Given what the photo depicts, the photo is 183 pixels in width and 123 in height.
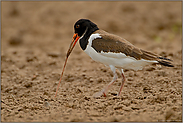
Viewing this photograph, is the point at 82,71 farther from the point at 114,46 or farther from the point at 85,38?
the point at 114,46

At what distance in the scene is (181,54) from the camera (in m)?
7.54

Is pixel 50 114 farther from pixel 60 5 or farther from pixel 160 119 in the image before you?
pixel 60 5

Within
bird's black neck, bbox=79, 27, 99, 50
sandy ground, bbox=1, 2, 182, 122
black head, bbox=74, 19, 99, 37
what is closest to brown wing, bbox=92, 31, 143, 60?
bird's black neck, bbox=79, 27, 99, 50

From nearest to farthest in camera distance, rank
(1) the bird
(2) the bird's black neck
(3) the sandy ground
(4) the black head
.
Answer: (3) the sandy ground
(1) the bird
(2) the bird's black neck
(4) the black head

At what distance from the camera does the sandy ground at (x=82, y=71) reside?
182 inches

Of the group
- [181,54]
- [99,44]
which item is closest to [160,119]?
[99,44]

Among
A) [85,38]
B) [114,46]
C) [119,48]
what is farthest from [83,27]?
[119,48]

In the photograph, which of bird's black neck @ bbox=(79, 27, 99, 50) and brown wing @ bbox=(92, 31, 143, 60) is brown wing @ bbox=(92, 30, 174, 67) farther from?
bird's black neck @ bbox=(79, 27, 99, 50)

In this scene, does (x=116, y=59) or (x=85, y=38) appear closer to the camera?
(x=116, y=59)

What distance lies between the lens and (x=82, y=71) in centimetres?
714

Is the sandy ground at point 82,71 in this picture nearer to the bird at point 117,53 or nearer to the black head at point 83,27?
the bird at point 117,53

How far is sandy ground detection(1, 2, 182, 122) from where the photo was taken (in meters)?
4.63

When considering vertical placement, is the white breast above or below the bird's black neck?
below

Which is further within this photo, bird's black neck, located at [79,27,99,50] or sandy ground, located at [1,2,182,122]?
bird's black neck, located at [79,27,99,50]
